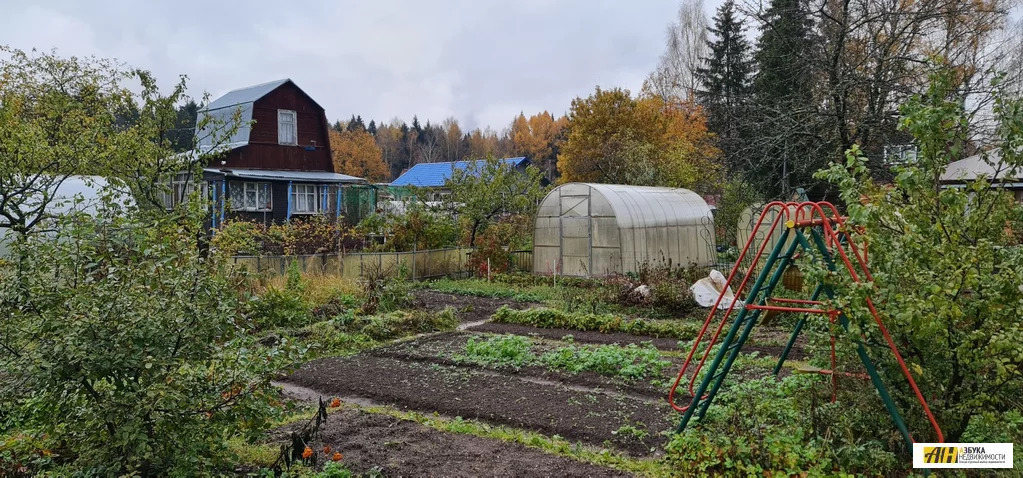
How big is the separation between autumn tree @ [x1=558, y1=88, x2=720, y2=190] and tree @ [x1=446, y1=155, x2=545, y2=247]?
6469mm

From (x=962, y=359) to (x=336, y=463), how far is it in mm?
4374

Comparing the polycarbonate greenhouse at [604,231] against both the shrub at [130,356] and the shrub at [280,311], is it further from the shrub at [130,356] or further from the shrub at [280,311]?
the shrub at [130,356]

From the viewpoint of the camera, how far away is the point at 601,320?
1177 cm

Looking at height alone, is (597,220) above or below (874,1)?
below

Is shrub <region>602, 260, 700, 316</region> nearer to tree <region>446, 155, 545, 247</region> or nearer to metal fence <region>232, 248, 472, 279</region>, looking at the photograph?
metal fence <region>232, 248, 472, 279</region>

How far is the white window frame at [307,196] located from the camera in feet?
90.8

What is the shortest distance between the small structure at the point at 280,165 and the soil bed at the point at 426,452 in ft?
65.6

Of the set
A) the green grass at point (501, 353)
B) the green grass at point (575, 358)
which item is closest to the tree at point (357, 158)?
the green grass at point (501, 353)

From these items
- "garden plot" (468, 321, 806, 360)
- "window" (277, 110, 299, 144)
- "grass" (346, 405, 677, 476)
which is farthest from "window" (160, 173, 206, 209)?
"garden plot" (468, 321, 806, 360)

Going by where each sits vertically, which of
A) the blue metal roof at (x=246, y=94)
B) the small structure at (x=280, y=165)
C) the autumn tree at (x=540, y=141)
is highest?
the autumn tree at (x=540, y=141)

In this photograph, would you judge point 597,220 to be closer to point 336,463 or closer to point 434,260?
point 434,260

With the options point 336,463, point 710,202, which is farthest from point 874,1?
point 710,202

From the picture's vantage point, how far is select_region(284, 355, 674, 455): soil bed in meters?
6.26

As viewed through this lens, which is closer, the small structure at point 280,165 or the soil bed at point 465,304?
the soil bed at point 465,304
